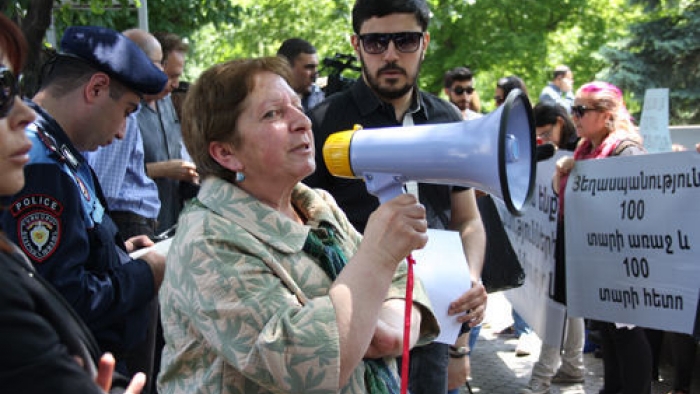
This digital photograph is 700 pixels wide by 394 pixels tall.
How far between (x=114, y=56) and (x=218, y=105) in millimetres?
997

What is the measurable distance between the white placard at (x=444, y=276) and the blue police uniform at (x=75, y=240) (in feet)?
3.12

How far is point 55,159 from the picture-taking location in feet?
7.93

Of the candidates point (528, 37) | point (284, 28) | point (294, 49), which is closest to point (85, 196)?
point (294, 49)

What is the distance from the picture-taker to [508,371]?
6445 millimetres

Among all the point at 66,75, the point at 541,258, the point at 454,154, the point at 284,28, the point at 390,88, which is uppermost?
the point at 284,28

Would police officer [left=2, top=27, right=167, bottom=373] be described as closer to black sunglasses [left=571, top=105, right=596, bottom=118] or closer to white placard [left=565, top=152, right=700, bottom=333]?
white placard [left=565, top=152, right=700, bottom=333]

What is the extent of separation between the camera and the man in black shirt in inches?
122

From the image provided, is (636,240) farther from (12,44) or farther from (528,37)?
(528,37)

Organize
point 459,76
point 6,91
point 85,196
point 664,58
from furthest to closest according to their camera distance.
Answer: point 664,58, point 459,76, point 85,196, point 6,91

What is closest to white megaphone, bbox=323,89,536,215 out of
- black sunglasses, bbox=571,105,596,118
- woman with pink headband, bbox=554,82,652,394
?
woman with pink headband, bbox=554,82,652,394

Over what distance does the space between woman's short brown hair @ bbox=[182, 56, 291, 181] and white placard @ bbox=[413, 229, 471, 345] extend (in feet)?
3.15

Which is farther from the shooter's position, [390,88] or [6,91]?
[390,88]

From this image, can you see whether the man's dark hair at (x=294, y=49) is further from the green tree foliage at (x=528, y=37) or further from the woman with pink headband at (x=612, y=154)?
the green tree foliage at (x=528, y=37)

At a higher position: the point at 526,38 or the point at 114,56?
the point at 526,38
